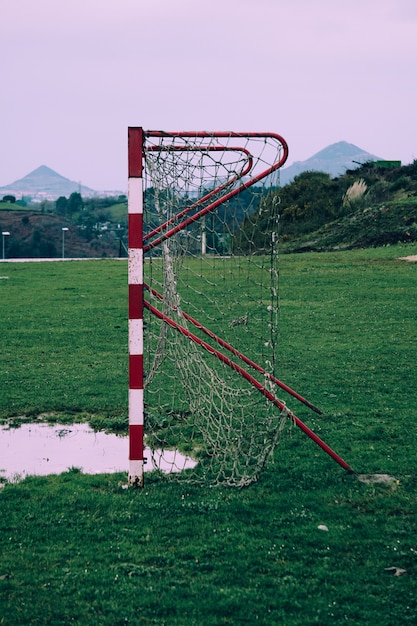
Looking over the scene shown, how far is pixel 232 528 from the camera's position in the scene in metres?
6.39

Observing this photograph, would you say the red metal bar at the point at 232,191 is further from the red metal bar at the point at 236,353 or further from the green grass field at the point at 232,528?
the green grass field at the point at 232,528

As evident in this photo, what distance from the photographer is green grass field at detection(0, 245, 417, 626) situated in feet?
16.7

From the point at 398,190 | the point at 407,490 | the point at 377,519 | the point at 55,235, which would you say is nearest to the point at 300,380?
the point at 407,490

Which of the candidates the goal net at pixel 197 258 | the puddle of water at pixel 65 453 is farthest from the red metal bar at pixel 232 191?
the puddle of water at pixel 65 453

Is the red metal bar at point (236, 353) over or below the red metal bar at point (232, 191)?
below

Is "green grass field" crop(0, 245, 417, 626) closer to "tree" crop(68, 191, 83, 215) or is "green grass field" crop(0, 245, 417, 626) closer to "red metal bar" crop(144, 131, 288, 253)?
"red metal bar" crop(144, 131, 288, 253)

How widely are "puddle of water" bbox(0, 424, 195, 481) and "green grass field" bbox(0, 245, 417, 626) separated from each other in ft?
1.13

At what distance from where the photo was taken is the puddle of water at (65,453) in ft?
26.8

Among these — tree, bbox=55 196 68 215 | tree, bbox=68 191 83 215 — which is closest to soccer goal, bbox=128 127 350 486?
tree, bbox=68 191 83 215

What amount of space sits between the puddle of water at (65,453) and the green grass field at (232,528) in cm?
34

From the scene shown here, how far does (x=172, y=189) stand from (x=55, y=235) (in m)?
117

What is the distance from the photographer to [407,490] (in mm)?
7289

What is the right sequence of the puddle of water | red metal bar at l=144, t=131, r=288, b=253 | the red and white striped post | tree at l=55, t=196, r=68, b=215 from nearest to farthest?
the red and white striped post, red metal bar at l=144, t=131, r=288, b=253, the puddle of water, tree at l=55, t=196, r=68, b=215

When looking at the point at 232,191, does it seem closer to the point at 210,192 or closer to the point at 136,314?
the point at 210,192
